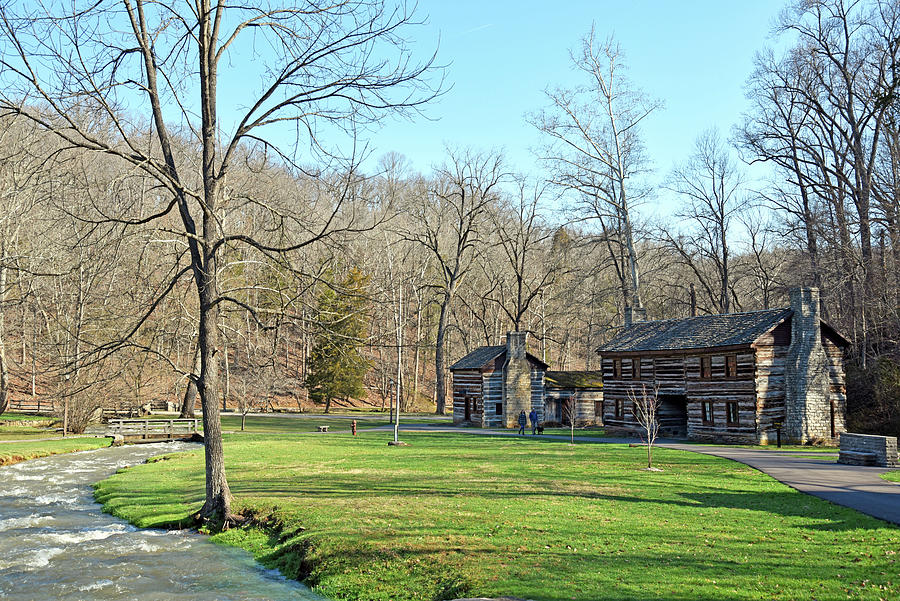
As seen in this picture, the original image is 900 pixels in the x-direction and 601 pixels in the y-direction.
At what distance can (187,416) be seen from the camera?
49406 mm

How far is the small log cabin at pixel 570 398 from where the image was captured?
165 feet

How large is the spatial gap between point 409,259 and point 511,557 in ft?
221

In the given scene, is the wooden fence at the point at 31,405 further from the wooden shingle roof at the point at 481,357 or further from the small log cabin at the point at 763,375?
the small log cabin at the point at 763,375

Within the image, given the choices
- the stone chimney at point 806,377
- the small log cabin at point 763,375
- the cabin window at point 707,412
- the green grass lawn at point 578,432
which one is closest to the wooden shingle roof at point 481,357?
the green grass lawn at point 578,432

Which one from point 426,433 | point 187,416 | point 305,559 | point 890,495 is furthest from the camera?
point 187,416

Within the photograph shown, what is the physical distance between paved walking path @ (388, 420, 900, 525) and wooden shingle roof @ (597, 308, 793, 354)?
6023 mm

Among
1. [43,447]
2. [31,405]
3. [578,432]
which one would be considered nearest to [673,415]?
[578,432]

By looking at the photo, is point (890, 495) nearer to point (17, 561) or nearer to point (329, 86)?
point (329, 86)

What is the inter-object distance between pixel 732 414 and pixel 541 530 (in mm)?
25010

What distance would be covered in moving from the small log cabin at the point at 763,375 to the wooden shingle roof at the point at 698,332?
0.23 ft

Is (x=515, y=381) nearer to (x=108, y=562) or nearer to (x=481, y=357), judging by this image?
(x=481, y=357)

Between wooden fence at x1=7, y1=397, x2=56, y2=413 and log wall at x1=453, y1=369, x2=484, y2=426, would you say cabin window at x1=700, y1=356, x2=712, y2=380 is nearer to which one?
log wall at x1=453, y1=369, x2=484, y2=426

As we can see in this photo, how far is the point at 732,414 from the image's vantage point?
118 ft

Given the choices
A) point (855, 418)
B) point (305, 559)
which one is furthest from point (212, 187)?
point (855, 418)
